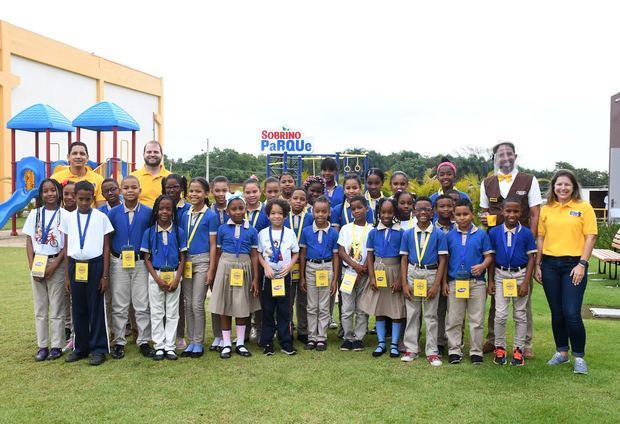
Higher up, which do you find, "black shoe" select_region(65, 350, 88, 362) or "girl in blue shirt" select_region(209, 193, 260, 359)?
"girl in blue shirt" select_region(209, 193, 260, 359)

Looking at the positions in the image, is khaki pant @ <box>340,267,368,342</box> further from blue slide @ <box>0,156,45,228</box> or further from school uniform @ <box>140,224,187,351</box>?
blue slide @ <box>0,156,45,228</box>

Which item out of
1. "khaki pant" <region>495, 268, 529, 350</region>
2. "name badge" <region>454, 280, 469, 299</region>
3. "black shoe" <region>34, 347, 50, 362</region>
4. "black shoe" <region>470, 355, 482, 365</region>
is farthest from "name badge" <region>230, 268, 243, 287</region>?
"khaki pant" <region>495, 268, 529, 350</region>

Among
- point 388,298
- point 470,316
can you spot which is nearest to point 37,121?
point 388,298

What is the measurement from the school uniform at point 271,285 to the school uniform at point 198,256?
49 centimetres

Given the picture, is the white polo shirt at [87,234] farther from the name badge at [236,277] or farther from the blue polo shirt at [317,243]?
the blue polo shirt at [317,243]

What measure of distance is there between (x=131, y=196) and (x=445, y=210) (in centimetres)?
283

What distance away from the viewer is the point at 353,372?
4875mm

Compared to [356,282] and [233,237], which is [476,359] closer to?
[356,282]

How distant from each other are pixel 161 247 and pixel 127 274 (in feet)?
1.39

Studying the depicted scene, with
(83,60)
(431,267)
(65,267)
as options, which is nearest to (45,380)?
(65,267)

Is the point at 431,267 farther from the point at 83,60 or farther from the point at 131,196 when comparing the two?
the point at 83,60

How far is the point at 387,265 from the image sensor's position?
215 inches

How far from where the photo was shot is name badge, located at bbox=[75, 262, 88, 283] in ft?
16.6

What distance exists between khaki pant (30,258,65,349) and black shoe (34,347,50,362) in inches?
1.5
